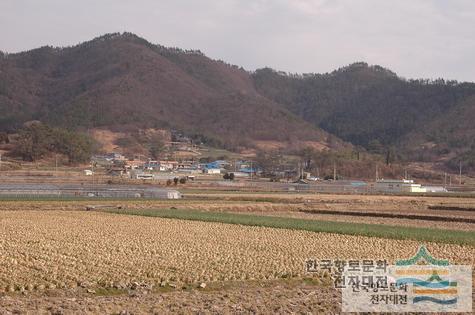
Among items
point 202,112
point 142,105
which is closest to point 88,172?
point 142,105

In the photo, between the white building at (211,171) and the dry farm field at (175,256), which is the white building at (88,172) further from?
the dry farm field at (175,256)

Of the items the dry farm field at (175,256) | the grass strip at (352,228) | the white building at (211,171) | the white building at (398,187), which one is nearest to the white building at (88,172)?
the white building at (211,171)

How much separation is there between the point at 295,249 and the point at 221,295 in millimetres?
8206

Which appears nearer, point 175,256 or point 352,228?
point 175,256

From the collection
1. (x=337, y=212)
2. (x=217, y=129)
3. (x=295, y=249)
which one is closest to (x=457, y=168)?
(x=217, y=129)

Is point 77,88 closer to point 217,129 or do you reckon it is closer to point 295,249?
point 217,129

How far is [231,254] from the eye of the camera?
2100 cm

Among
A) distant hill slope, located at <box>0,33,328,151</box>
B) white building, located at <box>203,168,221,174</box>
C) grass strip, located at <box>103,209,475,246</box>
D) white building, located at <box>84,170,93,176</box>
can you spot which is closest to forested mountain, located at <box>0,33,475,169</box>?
distant hill slope, located at <box>0,33,328,151</box>

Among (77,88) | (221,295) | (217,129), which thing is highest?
(77,88)

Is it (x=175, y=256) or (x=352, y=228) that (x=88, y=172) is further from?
(x=175, y=256)

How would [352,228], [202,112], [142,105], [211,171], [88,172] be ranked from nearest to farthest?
[352,228]
[88,172]
[211,171]
[142,105]
[202,112]

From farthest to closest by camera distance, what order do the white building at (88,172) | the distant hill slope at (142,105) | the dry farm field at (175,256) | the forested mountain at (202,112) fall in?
the distant hill slope at (142,105) → the forested mountain at (202,112) → the white building at (88,172) → the dry farm field at (175,256)

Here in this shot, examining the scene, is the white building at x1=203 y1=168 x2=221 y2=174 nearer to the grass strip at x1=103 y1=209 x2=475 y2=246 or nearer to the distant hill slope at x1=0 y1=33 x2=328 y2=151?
the distant hill slope at x1=0 y1=33 x2=328 y2=151

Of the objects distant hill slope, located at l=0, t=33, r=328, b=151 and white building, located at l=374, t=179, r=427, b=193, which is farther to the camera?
distant hill slope, located at l=0, t=33, r=328, b=151
